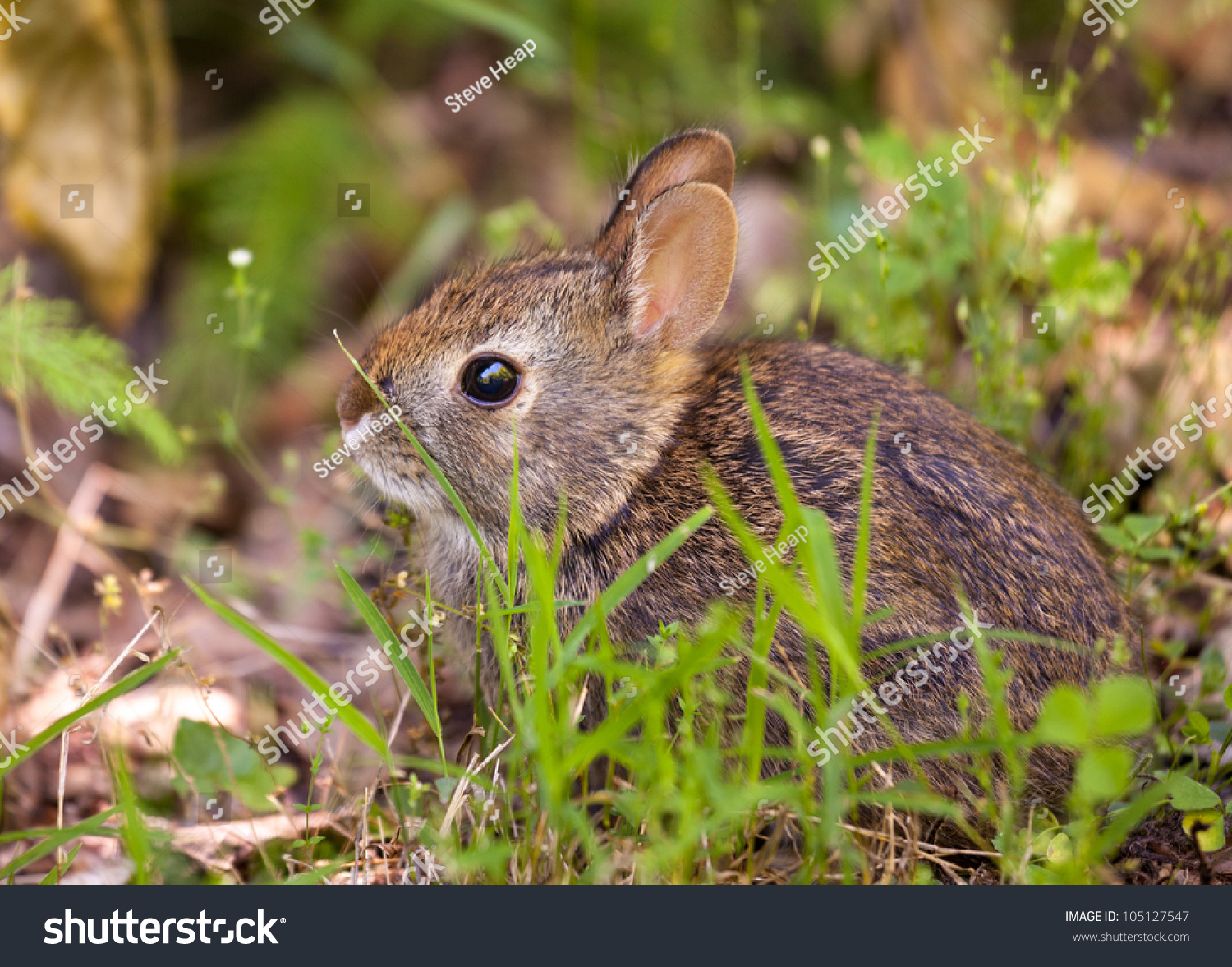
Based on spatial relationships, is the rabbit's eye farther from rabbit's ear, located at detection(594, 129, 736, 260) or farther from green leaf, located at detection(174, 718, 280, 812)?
green leaf, located at detection(174, 718, 280, 812)

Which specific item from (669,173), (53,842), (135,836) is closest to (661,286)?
(669,173)

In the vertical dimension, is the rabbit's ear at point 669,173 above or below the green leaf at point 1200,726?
above

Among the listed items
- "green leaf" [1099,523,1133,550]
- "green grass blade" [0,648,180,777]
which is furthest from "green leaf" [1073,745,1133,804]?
"green grass blade" [0,648,180,777]

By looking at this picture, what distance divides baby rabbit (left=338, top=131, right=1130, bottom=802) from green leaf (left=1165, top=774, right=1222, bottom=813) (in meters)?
0.41

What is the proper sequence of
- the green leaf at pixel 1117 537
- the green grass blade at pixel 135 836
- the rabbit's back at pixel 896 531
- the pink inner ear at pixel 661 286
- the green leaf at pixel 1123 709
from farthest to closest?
the green leaf at pixel 1117 537, the pink inner ear at pixel 661 286, the rabbit's back at pixel 896 531, the green grass blade at pixel 135 836, the green leaf at pixel 1123 709

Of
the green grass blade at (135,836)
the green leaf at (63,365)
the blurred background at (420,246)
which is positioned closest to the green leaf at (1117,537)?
the blurred background at (420,246)

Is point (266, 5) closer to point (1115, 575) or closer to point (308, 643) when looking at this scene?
point (308, 643)

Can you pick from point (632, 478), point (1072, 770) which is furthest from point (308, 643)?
point (1072, 770)

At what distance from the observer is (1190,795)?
11.7ft

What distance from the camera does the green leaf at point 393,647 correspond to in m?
3.64

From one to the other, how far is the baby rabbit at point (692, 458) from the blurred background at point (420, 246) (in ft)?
1.56

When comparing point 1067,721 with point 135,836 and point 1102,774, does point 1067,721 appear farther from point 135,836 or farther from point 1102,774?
point 135,836

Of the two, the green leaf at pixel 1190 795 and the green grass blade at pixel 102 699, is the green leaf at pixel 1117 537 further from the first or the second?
the green grass blade at pixel 102 699
